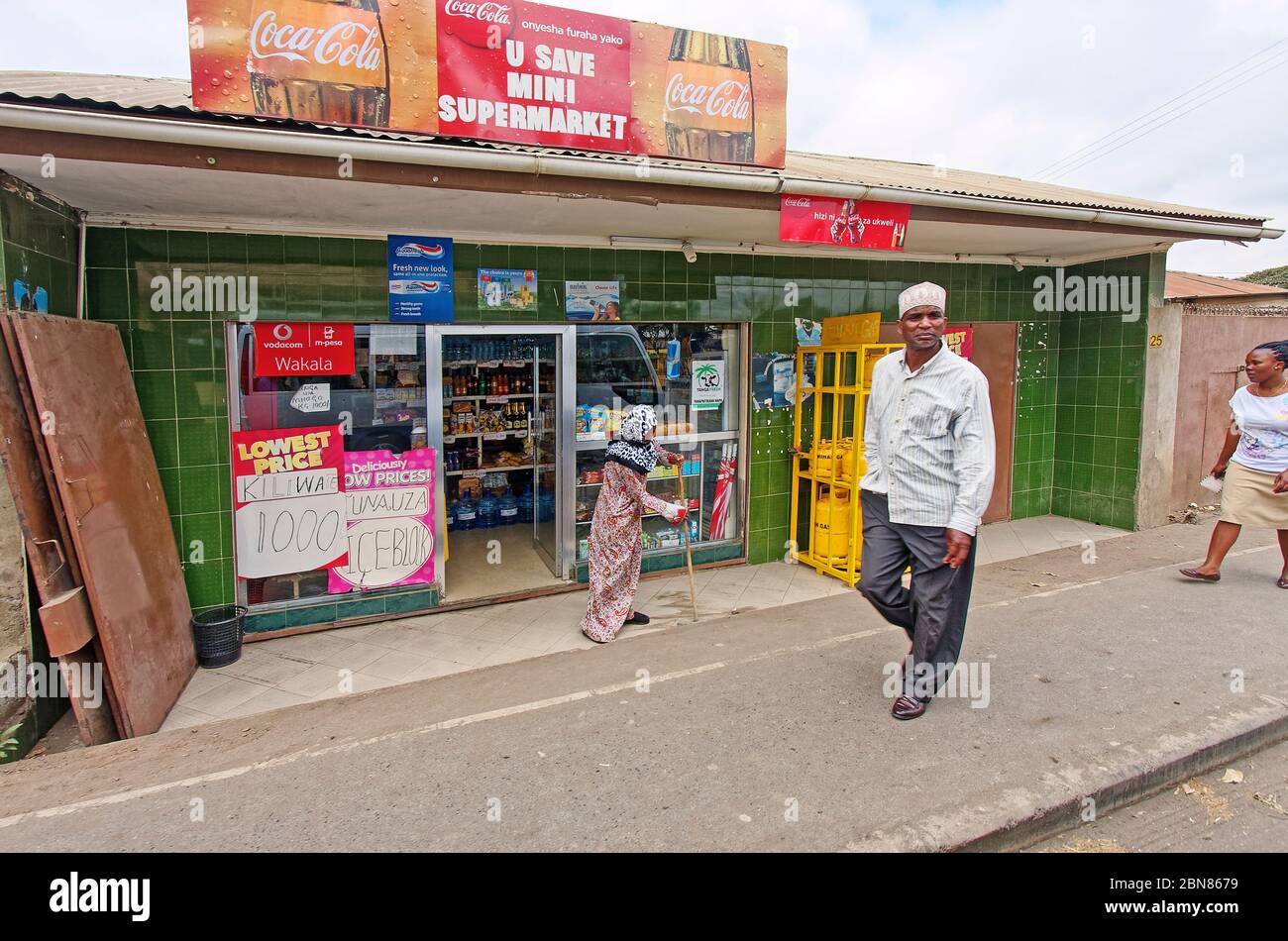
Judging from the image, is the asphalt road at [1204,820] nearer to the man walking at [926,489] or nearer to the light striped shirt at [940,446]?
→ the man walking at [926,489]

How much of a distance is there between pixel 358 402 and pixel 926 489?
4100 millimetres

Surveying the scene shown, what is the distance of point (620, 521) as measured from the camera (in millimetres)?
5125

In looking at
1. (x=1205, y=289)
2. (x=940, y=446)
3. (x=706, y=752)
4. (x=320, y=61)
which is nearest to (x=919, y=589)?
(x=940, y=446)

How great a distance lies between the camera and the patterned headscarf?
496 centimetres

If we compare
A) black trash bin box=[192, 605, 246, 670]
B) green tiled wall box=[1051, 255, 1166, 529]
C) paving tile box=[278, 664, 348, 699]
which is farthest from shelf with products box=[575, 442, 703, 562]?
green tiled wall box=[1051, 255, 1166, 529]

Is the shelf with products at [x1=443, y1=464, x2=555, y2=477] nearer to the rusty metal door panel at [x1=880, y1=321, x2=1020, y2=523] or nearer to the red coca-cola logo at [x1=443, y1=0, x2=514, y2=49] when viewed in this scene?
the red coca-cola logo at [x1=443, y1=0, x2=514, y2=49]

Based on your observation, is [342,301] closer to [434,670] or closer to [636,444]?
[636,444]

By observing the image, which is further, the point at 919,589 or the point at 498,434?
the point at 498,434

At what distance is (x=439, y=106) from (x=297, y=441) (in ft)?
8.15

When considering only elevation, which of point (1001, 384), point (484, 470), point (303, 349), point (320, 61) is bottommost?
point (484, 470)

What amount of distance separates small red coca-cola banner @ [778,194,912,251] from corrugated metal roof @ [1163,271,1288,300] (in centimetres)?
488

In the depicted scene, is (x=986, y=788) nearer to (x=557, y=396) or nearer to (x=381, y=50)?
(x=557, y=396)

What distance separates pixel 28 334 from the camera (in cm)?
362

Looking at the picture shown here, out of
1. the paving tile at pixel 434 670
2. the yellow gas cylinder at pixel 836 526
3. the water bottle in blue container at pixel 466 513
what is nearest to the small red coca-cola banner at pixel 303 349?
the paving tile at pixel 434 670
